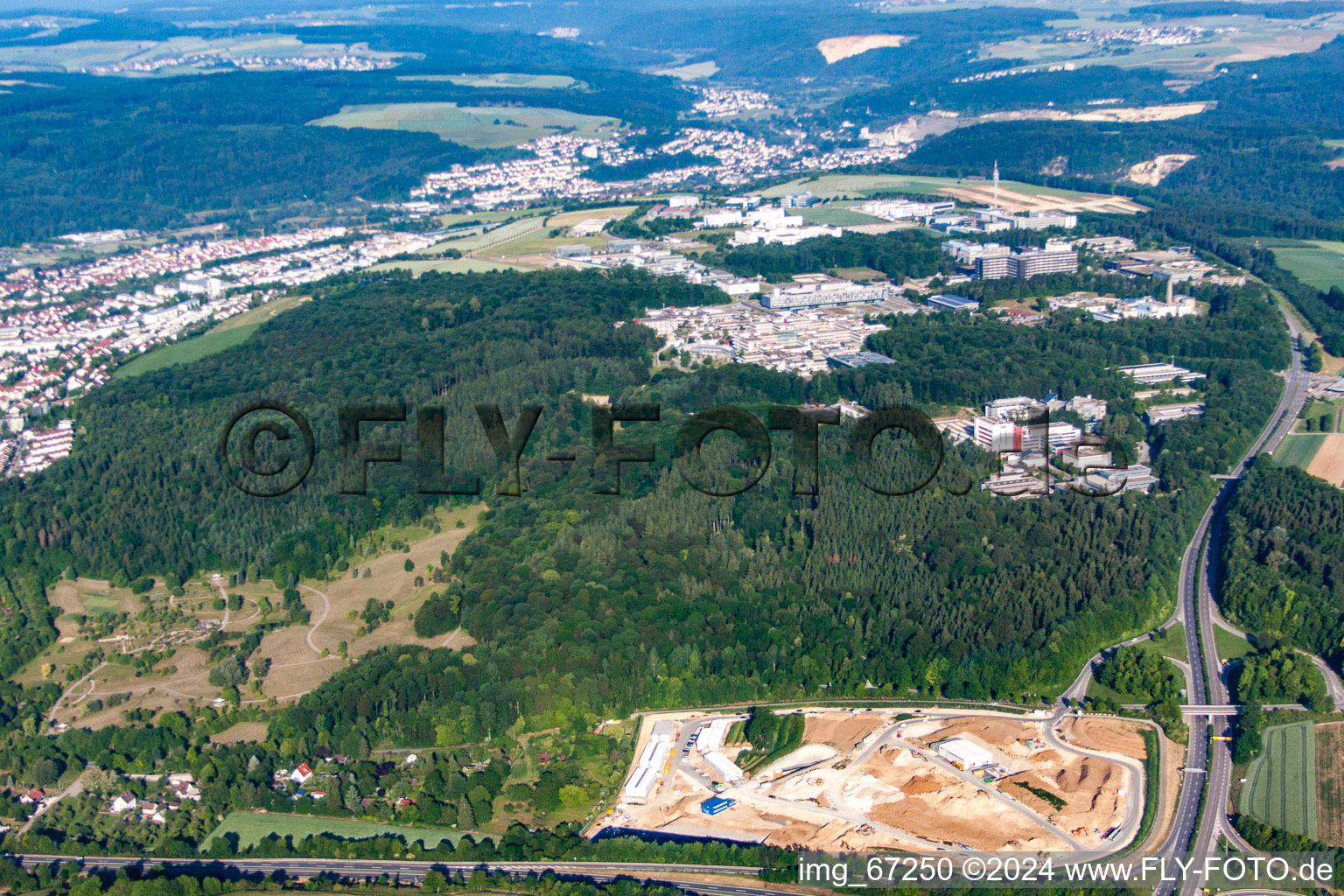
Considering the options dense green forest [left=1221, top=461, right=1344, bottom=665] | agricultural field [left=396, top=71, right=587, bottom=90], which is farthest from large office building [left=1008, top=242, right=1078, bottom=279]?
agricultural field [left=396, top=71, right=587, bottom=90]

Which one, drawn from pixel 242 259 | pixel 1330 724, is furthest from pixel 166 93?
pixel 1330 724

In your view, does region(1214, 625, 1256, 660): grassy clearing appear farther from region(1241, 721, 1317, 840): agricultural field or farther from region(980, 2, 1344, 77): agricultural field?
region(980, 2, 1344, 77): agricultural field

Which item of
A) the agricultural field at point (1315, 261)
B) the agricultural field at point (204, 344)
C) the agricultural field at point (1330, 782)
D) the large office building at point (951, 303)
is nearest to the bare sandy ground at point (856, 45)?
the agricultural field at point (1315, 261)

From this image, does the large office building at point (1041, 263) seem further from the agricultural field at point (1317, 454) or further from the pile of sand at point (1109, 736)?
the pile of sand at point (1109, 736)

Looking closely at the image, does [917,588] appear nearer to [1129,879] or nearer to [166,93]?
[1129,879]

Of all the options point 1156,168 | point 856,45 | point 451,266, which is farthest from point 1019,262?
point 856,45

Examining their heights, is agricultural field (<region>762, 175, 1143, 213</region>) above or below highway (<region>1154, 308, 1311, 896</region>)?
above
